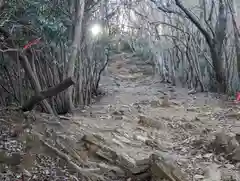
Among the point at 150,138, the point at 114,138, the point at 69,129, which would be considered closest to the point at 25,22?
the point at 69,129

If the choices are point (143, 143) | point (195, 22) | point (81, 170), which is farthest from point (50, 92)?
point (195, 22)

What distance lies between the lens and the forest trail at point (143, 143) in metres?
3.30

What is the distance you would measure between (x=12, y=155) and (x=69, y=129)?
1.11 m

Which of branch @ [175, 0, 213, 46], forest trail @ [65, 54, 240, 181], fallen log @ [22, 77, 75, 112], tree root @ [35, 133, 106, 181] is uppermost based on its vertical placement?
branch @ [175, 0, 213, 46]

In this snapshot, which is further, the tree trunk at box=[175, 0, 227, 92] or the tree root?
the tree trunk at box=[175, 0, 227, 92]

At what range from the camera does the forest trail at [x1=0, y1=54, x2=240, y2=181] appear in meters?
3.30

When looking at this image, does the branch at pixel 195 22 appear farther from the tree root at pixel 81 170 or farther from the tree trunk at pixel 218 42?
the tree root at pixel 81 170

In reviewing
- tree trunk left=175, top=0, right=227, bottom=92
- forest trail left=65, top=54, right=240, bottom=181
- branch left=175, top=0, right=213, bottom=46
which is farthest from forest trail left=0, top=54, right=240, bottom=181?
branch left=175, top=0, right=213, bottom=46

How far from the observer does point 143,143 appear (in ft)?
14.9

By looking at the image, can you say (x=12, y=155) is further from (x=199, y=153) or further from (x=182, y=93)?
(x=182, y=93)

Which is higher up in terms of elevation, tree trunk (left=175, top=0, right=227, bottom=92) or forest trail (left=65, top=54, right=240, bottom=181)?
tree trunk (left=175, top=0, right=227, bottom=92)

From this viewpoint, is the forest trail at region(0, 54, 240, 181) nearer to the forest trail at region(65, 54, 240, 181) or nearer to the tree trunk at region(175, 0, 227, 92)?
the forest trail at region(65, 54, 240, 181)

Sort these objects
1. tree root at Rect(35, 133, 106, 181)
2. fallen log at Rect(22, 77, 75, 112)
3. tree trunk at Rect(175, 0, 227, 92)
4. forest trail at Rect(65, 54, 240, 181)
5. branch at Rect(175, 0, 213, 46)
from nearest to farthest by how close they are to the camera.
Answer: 1. tree root at Rect(35, 133, 106, 181)
2. fallen log at Rect(22, 77, 75, 112)
3. forest trail at Rect(65, 54, 240, 181)
4. branch at Rect(175, 0, 213, 46)
5. tree trunk at Rect(175, 0, 227, 92)

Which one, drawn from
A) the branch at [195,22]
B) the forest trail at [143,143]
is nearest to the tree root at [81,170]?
the forest trail at [143,143]
